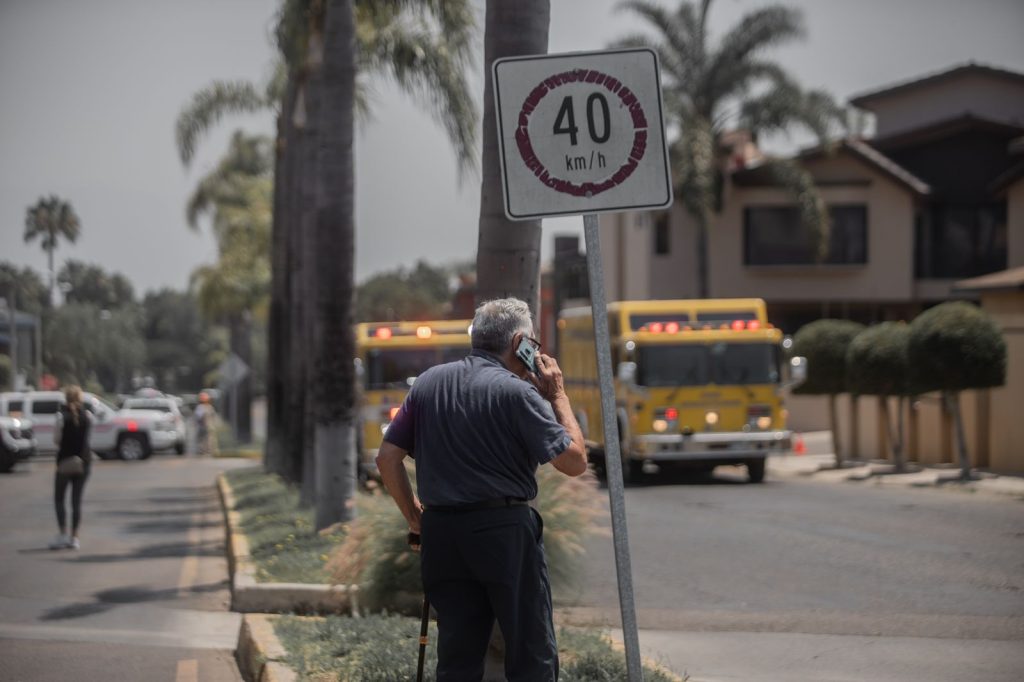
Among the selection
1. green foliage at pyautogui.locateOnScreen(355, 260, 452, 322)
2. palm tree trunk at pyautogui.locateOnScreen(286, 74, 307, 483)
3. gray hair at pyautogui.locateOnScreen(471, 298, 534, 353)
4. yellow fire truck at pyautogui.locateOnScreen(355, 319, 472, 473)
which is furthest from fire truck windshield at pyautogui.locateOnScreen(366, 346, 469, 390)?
green foliage at pyautogui.locateOnScreen(355, 260, 452, 322)

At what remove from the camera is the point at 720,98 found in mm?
38188

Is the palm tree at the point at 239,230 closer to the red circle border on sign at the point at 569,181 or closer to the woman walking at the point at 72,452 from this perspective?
the woman walking at the point at 72,452

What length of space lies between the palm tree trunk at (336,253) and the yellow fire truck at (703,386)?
8.98 meters

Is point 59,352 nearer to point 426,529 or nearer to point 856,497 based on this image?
point 856,497

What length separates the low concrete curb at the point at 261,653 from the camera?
730 centimetres

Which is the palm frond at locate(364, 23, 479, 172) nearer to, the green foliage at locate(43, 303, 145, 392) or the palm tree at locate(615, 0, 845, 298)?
the palm tree at locate(615, 0, 845, 298)

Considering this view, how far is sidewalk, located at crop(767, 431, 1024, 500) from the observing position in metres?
20.1

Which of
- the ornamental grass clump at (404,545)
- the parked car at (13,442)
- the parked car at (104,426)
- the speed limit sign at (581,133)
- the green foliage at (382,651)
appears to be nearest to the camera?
the speed limit sign at (581,133)

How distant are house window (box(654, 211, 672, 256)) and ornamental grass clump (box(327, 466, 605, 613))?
3218 cm

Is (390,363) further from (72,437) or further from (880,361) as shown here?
(72,437)

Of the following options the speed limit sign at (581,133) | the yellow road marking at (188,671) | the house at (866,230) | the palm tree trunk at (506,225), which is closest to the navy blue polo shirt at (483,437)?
the speed limit sign at (581,133)

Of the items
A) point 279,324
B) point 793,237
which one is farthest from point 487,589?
point 793,237

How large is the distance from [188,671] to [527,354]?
4299 millimetres

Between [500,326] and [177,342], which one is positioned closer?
[500,326]
